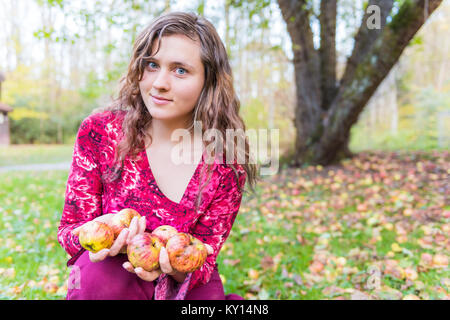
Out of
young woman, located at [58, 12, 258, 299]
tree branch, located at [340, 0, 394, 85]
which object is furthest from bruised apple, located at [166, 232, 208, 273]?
tree branch, located at [340, 0, 394, 85]

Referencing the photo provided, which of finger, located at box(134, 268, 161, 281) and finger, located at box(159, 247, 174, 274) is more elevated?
finger, located at box(159, 247, 174, 274)

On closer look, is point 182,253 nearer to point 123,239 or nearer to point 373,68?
point 123,239

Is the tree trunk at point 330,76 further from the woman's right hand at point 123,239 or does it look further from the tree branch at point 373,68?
the woman's right hand at point 123,239

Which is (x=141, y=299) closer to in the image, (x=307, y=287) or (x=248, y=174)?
(x=248, y=174)

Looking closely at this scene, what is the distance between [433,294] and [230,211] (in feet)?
5.05

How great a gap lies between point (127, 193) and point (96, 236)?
0.41 metres

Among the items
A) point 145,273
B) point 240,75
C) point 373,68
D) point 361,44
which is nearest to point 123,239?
point 145,273

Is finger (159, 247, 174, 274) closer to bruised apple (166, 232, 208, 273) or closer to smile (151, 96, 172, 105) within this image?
bruised apple (166, 232, 208, 273)

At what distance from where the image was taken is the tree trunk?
4.81 m

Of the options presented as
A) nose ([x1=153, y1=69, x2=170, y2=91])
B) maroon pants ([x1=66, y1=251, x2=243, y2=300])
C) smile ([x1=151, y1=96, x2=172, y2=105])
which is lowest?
maroon pants ([x1=66, y1=251, x2=243, y2=300])

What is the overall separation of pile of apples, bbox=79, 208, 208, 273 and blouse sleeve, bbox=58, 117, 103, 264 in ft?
0.98

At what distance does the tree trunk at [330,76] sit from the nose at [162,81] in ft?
13.2

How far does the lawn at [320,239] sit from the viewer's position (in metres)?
2.54
